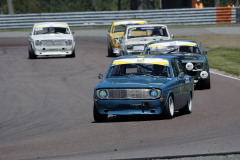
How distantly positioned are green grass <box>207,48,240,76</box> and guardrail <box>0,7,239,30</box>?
56.2 ft

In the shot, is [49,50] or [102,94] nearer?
[102,94]

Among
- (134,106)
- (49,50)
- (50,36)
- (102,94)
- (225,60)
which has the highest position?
(102,94)

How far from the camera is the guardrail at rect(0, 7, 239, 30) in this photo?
49062 mm

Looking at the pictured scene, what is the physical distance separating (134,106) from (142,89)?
0.35 m

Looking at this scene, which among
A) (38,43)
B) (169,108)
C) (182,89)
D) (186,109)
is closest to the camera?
(169,108)

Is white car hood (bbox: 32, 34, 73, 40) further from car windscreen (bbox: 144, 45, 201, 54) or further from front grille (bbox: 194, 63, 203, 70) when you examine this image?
front grille (bbox: 194, 63, 203, 70)

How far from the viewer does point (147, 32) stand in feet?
86.8

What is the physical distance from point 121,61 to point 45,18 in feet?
119

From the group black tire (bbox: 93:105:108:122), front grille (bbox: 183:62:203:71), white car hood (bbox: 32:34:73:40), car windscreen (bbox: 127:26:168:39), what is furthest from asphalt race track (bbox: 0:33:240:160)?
white car hood (bbox: 32:34:73:40)

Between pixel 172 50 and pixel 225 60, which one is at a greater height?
pixel 172 50

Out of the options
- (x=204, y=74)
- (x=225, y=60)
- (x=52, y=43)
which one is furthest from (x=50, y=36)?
(x=204, y=74)

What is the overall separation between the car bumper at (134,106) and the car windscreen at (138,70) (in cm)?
105

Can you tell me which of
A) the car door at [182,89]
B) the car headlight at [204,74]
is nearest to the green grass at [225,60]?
the car headlight at [204,74]

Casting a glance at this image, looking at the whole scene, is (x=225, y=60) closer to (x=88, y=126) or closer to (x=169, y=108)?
(x=169, y=108)
